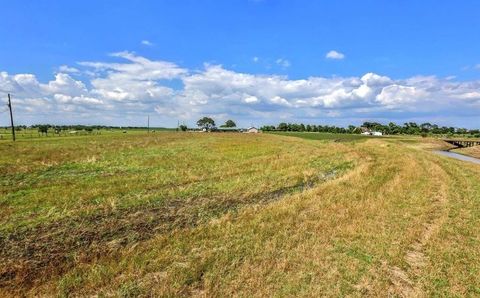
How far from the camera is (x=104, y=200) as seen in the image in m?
16.8

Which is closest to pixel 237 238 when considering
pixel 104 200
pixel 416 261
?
pixel 416 261

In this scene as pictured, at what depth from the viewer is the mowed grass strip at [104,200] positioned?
10.0 meters

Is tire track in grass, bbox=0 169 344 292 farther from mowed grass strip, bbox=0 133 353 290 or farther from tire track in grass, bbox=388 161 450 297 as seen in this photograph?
tire track in grass, bbox=388 161 450 297

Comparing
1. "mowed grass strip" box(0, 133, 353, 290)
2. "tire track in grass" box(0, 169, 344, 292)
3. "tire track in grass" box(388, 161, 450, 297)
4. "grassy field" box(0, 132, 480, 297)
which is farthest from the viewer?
"mowed grass strip" box(0, 133, 353, 290)

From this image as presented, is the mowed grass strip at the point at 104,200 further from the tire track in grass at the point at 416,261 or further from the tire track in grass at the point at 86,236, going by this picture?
the tire track in grass at the point at 416,261

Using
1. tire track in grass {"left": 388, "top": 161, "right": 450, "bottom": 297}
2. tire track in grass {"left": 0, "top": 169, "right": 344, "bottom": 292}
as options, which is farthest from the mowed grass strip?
tire track in grass {"left": 388, "top": 161, "right": 450, "bottom": 297}

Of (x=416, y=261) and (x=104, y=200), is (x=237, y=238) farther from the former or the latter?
(x=104, y=200)

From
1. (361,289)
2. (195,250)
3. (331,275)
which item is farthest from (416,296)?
Result: (195,250)

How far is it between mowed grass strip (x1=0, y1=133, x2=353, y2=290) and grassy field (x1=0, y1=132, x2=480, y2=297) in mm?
63

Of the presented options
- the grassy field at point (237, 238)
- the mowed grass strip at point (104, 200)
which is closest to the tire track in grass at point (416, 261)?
the grassy field at point (237, 238)

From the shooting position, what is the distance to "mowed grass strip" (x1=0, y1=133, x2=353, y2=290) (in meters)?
10.0

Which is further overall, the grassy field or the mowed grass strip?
the mowed grass strip

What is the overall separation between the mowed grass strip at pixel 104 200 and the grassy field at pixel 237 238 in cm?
6

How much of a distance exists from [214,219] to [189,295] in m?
5.87
